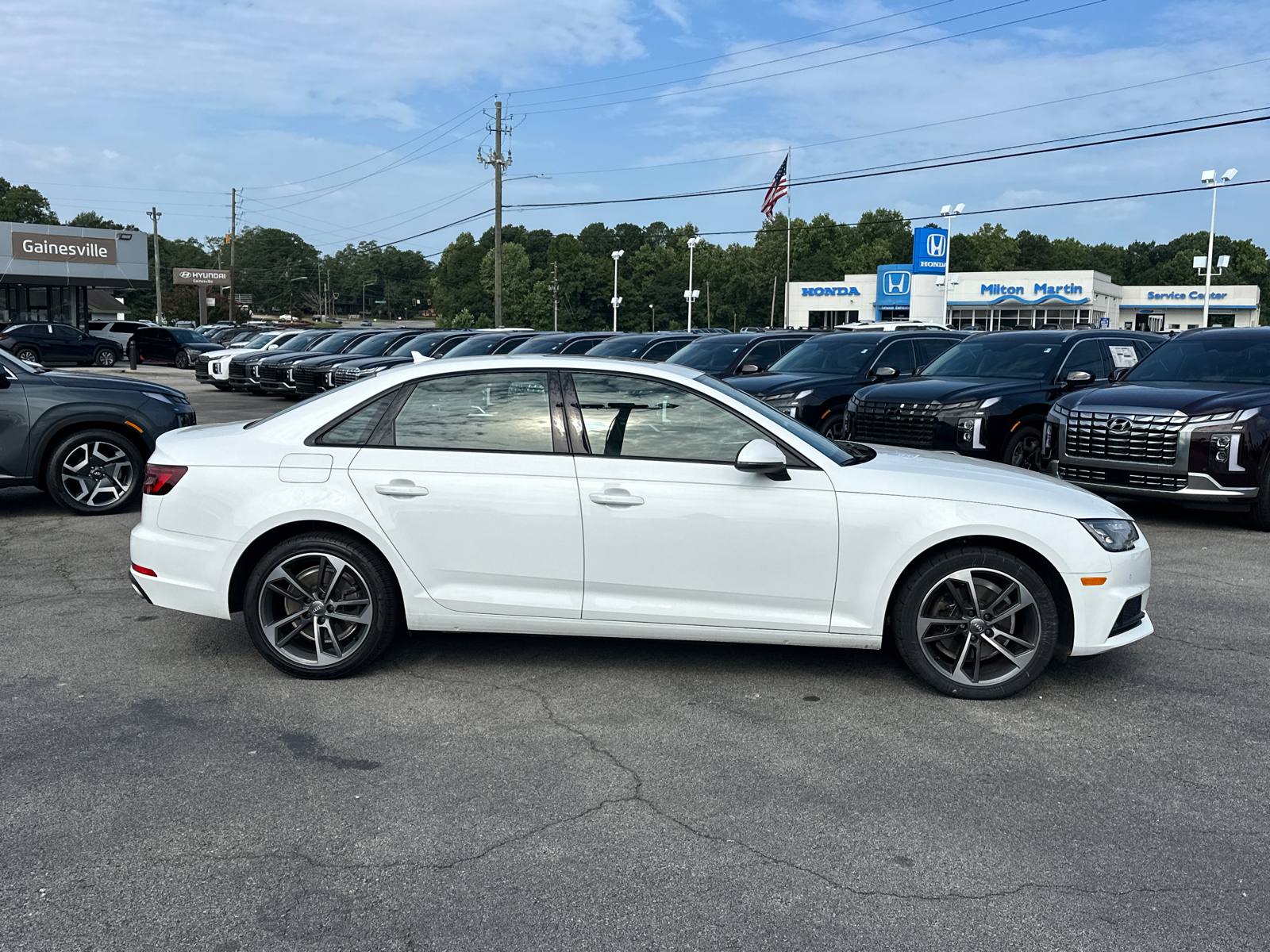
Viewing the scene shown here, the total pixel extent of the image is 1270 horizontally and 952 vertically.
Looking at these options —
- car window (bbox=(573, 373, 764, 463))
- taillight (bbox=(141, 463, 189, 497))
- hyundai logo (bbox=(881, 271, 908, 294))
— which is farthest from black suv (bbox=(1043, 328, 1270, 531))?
hyundai logo (bbox=(881, 271, 908, 294))

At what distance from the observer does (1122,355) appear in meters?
12.5

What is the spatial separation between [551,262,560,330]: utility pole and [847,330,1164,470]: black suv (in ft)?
319

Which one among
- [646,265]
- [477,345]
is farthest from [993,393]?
[646,265]

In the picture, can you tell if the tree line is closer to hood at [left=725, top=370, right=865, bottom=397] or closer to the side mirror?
hood at [left=725, top=370, right=865, bottom=397]

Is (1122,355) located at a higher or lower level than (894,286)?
lower

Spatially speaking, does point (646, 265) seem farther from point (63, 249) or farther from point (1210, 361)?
point (1210, 361)

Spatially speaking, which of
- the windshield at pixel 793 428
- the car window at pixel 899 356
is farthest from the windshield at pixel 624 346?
the windshield at pixel 793 428

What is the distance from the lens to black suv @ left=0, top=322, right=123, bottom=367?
36.3 m

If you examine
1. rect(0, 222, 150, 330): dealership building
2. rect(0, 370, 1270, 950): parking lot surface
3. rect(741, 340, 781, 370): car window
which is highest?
rect(0, 222, 150, 330): dealership building

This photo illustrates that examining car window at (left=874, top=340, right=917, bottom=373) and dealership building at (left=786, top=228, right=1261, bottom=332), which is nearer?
car window at (left=874, top=340, right=917, bottom=373)

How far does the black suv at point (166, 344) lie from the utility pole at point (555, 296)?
2736 inches

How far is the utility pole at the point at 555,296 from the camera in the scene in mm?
112562

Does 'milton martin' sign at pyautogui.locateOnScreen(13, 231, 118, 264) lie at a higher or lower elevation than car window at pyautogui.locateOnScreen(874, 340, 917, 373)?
higher

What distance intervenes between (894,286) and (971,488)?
6221 centimetres
